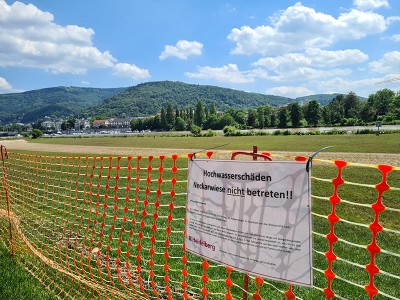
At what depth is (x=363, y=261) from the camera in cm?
577

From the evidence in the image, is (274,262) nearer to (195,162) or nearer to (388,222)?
(195,162)

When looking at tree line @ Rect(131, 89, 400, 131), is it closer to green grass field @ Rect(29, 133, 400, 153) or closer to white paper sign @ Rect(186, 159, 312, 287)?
green grass field @ Rect(29, 133, 400, 153)

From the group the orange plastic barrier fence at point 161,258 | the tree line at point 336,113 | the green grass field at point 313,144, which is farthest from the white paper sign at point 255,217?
the tree line at point 336,113

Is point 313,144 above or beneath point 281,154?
beneath

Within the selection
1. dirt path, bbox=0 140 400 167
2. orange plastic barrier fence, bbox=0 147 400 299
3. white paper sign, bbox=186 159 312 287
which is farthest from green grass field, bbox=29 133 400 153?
white paper sign, bbox=186 159 312 287

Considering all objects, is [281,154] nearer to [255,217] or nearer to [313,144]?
[255,217]

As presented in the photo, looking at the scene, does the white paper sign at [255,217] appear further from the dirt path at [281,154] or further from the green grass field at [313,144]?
the green grass field at [313,144]

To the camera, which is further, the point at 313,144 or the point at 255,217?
the point at 313,144

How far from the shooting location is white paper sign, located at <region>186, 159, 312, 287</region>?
7.47ft

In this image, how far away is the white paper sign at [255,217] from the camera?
89.7 inches

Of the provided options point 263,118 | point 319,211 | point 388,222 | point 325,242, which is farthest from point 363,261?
point 263,118

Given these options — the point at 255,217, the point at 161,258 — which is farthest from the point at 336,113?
the point at 255,217

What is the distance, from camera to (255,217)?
2.47 meters

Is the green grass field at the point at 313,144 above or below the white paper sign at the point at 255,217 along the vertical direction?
below
